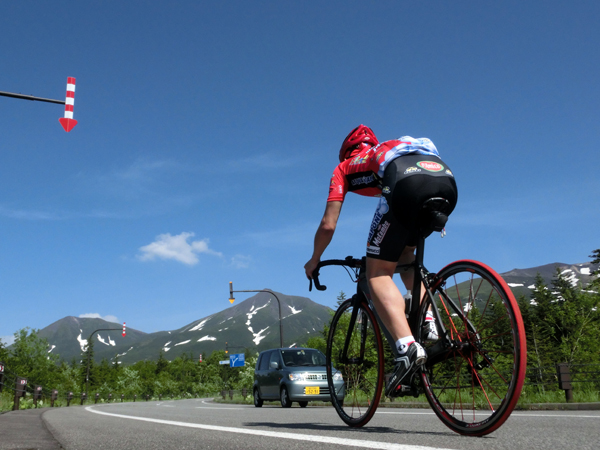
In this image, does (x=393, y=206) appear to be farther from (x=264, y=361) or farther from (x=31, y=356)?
(x=31, y=356)

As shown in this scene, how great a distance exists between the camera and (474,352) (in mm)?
3133

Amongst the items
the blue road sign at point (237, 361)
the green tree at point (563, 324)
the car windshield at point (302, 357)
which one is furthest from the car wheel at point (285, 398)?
the blue road sign at point (237, 361)

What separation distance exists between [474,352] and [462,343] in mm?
89

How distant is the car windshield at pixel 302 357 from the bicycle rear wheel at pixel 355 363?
11.5 metres

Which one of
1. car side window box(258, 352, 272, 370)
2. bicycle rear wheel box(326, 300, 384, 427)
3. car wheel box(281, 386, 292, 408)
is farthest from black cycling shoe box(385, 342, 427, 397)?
car side window box(258, 352, 272, 370)

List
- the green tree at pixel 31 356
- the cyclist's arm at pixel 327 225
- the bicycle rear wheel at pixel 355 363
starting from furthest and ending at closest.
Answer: the green tree at pixel 31 356
the bicycle rear wheel at pixel 355 363
the cyclist's arm at pixel 327 225

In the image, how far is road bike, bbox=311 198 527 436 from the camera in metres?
2.83

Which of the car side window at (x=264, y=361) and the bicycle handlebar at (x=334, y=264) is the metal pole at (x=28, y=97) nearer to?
the car side window at (x=264, y=361)

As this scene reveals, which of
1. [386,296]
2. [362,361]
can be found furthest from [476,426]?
[362,361]

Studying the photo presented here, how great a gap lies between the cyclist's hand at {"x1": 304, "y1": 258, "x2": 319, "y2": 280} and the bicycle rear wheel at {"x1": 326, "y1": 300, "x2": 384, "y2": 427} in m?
0.51

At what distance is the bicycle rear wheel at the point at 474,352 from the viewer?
2.80 m

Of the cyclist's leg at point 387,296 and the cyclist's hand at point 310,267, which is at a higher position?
the cyclist's hand at point 310,267

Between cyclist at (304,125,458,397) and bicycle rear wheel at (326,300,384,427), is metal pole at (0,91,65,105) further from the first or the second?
cyclist at (304,125,458,397)

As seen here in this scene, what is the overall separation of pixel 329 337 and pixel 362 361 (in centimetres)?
40
